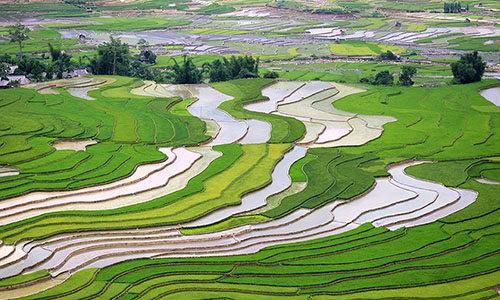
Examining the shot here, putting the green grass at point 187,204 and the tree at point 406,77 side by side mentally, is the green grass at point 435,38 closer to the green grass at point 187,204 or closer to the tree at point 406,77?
the tree at point 406,77

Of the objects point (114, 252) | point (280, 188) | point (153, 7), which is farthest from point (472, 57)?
point (153, 7)

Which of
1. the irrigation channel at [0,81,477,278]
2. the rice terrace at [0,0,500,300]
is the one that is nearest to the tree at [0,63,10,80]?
the rice terrace at [0,0,500,300]

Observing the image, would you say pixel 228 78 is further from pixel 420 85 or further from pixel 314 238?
pixel 314 238

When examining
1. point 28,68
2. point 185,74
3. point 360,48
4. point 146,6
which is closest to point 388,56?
point 360,48

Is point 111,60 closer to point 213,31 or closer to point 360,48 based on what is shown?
point 360,48

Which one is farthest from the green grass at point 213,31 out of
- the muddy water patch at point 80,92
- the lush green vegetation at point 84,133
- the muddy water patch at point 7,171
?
the muddy water patch at point 7,171
